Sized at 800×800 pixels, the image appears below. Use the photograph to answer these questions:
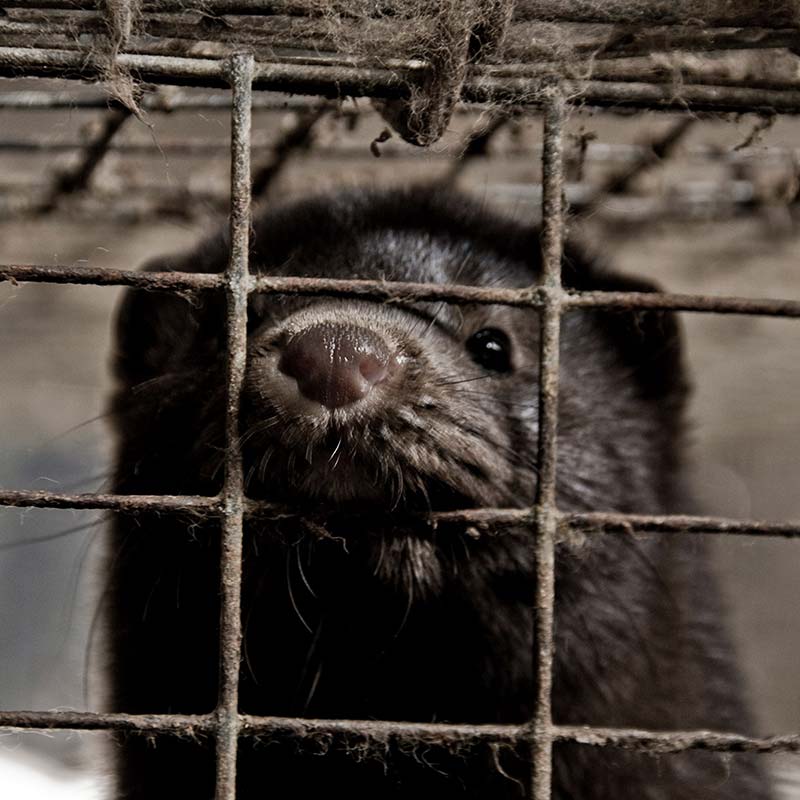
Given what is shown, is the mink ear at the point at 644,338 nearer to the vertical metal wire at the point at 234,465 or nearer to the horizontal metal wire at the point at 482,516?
the horizontal metal wire at the point at 482,516

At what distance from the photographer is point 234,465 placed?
1176mm

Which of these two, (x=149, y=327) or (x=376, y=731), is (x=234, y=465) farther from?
(x=149, y=327)

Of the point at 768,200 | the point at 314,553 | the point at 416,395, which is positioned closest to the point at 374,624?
the point at 314,553

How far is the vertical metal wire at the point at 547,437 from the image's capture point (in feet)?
3.84

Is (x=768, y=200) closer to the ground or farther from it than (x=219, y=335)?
farther from it

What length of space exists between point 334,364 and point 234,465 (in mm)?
152

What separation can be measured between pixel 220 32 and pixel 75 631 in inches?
93.6

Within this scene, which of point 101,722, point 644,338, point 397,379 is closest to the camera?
point 101,722

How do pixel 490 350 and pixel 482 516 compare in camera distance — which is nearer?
pixel 482 516

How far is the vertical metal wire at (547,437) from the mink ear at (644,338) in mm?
627

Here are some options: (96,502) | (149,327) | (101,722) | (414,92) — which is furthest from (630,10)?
(149,327)

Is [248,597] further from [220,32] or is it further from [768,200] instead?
[768,200]

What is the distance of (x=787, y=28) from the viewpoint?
3.93 ft

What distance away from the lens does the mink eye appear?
1616 mm
